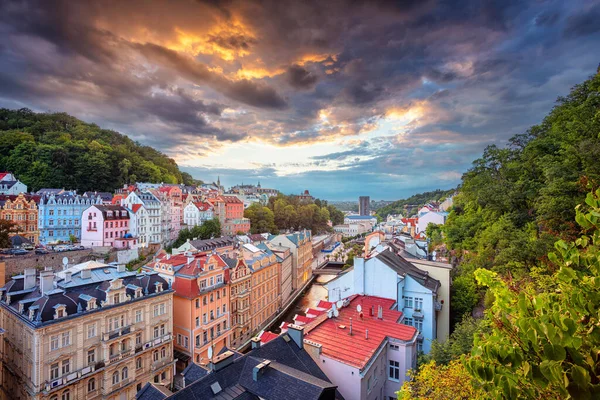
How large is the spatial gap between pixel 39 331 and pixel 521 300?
21132 millimetres

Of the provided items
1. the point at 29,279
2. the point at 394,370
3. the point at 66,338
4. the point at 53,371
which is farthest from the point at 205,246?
the point at 394,370

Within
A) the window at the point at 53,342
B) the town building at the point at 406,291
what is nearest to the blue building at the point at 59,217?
the window at the point at 53,342

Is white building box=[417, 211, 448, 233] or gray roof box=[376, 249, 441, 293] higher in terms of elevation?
white building box=[417, 211, 448, 233]

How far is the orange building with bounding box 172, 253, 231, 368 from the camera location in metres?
22.7

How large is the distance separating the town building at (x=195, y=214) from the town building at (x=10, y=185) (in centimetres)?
2938

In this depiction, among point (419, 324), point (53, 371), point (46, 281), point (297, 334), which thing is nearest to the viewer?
point (297, 334)

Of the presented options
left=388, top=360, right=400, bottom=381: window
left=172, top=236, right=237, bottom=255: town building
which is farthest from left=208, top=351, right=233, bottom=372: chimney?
left=172, top=236, right=237, bottom=255: town building

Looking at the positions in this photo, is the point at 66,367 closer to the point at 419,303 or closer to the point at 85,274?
the point at 85,274

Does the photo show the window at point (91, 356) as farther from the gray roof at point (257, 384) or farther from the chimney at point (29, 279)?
the gray roof at point (257, 384)

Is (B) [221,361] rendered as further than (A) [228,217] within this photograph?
No

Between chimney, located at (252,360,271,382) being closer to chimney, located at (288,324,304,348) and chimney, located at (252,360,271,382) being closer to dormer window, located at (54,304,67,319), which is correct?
chimney, located at (288,324,304,348)

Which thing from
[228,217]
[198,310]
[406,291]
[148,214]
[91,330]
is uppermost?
[148,214]

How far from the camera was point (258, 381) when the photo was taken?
10.2 metres

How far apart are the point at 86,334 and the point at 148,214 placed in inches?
1434
